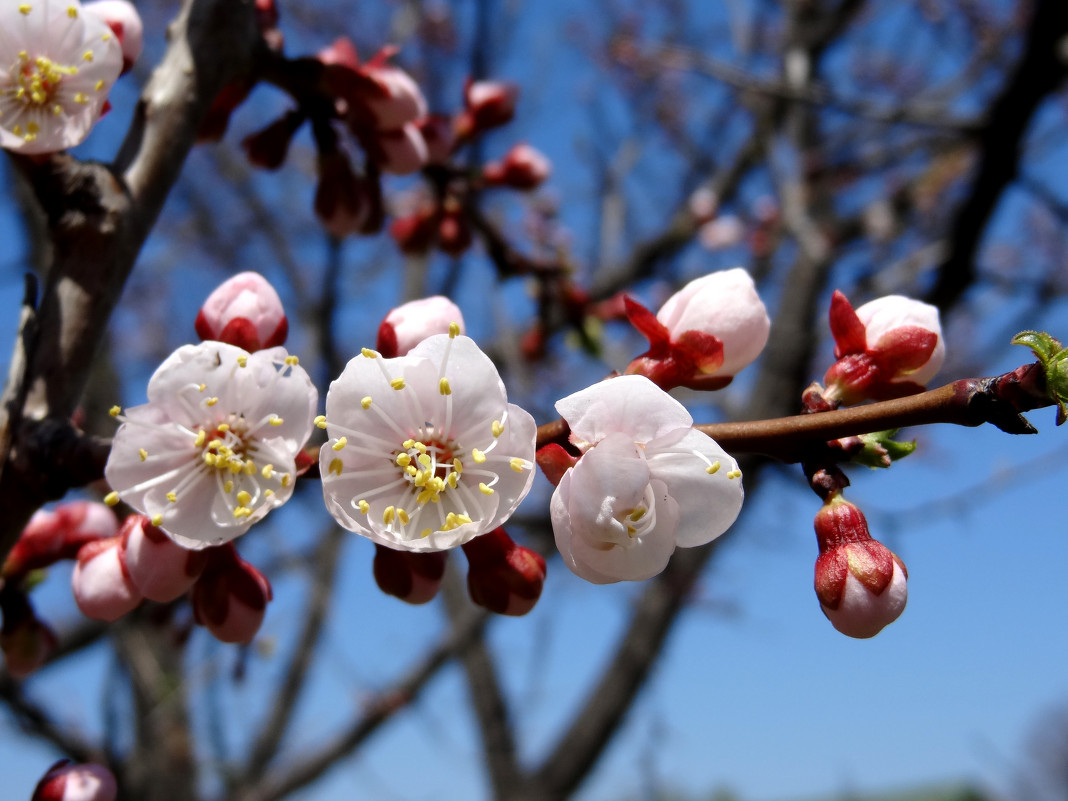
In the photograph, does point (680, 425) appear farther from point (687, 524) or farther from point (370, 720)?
point (370, 720)

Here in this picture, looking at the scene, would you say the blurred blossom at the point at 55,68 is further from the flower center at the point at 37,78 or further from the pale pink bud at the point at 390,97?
the pale pink bud at the point at 390,97

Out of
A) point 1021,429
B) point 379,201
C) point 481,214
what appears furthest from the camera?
point 481,214

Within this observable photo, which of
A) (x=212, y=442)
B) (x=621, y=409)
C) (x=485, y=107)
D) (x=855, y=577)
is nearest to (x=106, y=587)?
(x=212, y=442)

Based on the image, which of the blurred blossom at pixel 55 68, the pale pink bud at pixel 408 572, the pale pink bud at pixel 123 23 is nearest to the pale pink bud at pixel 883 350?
the pale pink bud at pixel 408 572

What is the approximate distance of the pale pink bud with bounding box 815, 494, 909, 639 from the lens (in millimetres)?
1036

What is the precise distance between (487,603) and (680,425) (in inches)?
16.4

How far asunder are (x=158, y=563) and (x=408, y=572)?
0.34m

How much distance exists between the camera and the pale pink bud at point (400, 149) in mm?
1778

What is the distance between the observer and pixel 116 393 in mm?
4465

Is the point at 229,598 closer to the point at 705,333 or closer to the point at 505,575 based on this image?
the point at 505,575

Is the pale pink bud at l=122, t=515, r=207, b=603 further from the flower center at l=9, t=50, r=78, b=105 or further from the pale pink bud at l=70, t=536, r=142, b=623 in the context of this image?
the flower center at l=9, t=50, r=78, b=105

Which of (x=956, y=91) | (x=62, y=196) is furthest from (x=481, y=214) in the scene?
(x=956, y=91)

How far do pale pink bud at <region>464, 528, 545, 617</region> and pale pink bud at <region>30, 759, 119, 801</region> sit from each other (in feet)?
2.21

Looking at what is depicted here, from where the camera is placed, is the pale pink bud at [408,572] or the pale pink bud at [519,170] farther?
the pale pink bud at [519,170]
